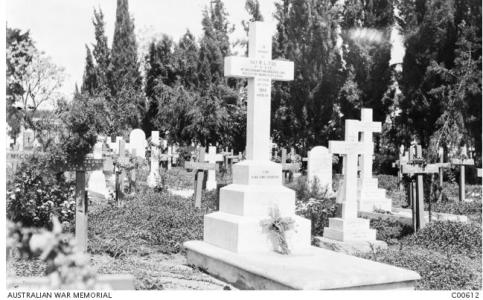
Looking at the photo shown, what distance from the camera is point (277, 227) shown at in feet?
23.3

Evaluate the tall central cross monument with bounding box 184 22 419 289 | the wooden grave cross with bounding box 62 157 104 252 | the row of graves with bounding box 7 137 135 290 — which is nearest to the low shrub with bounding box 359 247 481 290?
the tall central cross monument with bounding box 184 22 419 289

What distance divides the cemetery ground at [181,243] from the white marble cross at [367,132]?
145 centimetres

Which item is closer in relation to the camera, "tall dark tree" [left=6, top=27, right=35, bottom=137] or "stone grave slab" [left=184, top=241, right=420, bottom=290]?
"stone grave slab" [left=184, top=241, right=420, bottom=290]

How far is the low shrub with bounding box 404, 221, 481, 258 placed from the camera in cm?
889

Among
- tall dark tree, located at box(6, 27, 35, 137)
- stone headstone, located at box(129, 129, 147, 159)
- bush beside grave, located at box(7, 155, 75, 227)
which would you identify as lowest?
bush beside grave, located at box(7, 155, 75, 227)

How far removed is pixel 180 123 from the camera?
30328mm

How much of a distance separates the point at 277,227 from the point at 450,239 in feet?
11.8

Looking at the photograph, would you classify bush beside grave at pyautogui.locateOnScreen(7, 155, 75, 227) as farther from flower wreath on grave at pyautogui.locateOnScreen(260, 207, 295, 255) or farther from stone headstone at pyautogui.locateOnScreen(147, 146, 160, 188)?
stone headstone at pyautogui.locateOnScreen(147, 146, 160, 188)

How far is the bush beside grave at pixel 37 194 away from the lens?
772cm

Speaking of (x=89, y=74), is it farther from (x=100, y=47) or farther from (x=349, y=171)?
(x=349, y=171)

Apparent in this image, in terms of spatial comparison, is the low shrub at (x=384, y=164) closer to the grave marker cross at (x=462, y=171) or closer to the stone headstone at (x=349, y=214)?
the grave marker cross at (x=462, y=171)

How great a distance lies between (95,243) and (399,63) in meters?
20.4

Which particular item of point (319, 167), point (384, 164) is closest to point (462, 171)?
point (319, 167)

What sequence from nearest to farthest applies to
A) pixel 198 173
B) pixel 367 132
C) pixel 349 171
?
pixel 349 171, pixel 198 173, pixel 367 132
